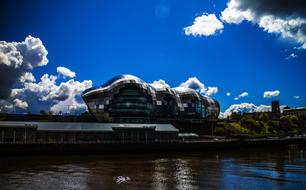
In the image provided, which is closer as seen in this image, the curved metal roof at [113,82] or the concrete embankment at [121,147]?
the concrete embankment at [121,147]

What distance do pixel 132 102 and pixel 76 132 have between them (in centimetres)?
4720

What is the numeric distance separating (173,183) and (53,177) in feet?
46.1

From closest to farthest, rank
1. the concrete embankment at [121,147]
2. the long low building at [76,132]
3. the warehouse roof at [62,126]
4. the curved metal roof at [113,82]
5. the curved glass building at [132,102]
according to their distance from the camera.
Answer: the concrete embankment at [121,147], the long low building at [76,132], the warehouse roof at [62,126], the curved glass building at [132,102], the curved metal roof at [113,82]

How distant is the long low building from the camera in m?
69.1

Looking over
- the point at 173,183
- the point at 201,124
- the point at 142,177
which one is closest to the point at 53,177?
the point at 142,177

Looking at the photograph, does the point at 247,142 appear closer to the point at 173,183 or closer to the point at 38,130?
the point at 38,130

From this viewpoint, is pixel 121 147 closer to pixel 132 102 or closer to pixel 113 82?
pixel 132 102

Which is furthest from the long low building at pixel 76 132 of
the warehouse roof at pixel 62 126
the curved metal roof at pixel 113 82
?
the curved metal roof at pixel 113 82

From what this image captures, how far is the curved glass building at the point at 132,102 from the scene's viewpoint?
390 ft

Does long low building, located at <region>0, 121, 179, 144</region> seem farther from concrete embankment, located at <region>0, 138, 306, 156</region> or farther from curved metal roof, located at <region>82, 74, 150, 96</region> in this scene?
curved metal roof, located at <region>82, 74, 150, 96</region>

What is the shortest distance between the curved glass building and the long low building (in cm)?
2911

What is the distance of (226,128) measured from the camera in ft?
446

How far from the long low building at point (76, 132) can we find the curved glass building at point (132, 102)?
2911cm

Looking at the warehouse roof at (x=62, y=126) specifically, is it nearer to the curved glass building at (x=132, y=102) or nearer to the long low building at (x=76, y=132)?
the long low building at (x=76, y=132)
